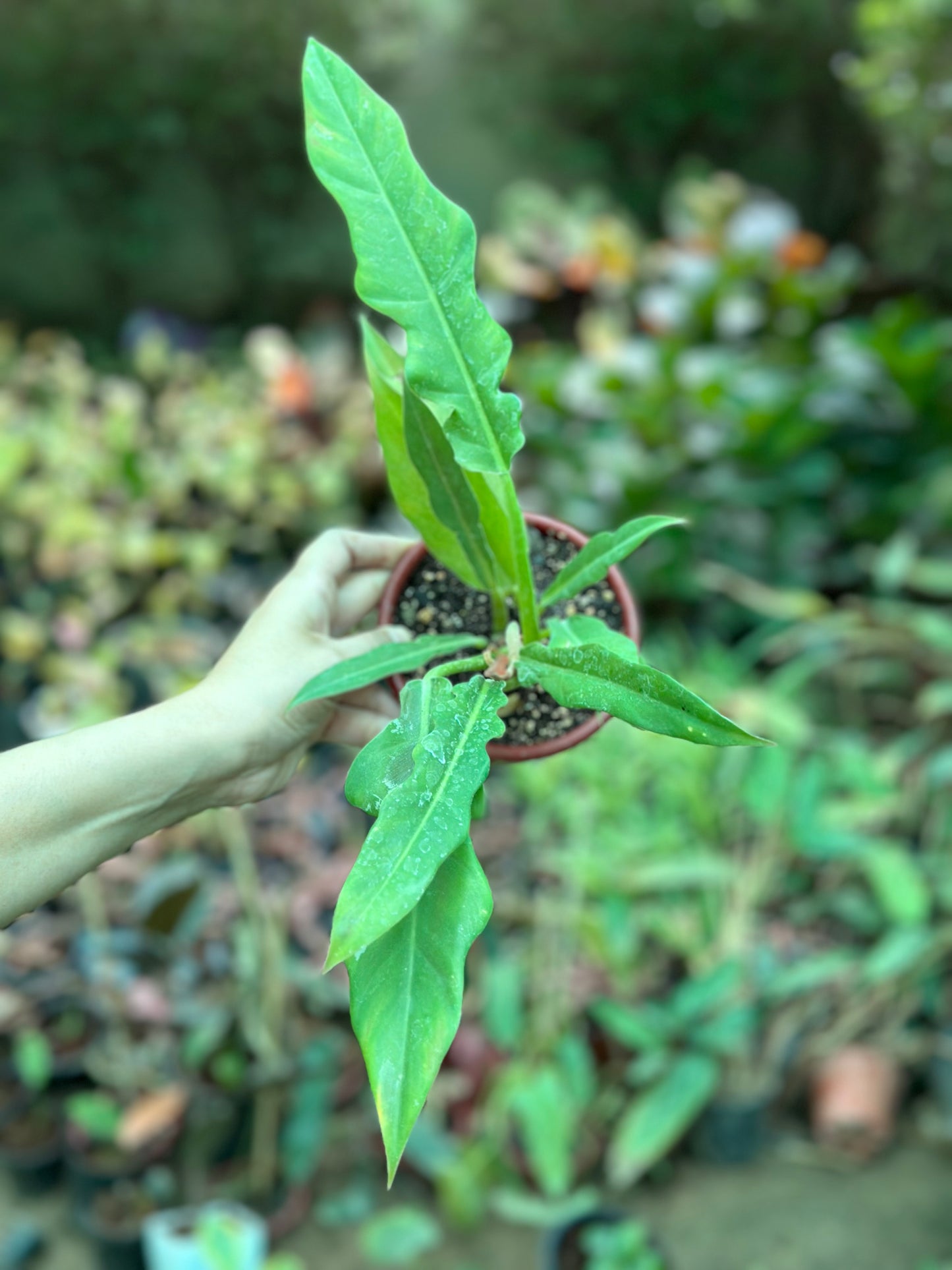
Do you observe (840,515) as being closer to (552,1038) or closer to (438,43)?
(552,1038)

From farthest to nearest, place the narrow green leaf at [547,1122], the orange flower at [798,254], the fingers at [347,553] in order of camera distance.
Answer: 1. the orange flower at [798,254]
2. the narrow green leaf at [547,1122]
3. the fingers at [347,553]

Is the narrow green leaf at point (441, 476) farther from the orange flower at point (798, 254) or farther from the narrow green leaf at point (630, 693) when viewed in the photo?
the orange flower at point (798, 254)

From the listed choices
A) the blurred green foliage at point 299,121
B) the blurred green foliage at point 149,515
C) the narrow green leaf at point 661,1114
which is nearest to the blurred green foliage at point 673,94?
the blurred green foliage at point 299,121

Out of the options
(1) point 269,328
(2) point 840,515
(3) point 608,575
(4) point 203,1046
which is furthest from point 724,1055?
(1) point 269,328

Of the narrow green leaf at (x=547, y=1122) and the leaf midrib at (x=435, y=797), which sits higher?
the leaf midrib at (x=435, y=797)

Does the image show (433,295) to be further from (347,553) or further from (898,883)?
(898,883)

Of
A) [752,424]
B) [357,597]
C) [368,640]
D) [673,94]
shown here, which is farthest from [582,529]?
[673,94]

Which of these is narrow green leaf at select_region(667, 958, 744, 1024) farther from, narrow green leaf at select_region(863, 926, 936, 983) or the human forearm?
the human forearm
